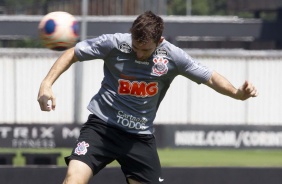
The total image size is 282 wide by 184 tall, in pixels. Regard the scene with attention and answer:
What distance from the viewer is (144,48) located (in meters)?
7.32

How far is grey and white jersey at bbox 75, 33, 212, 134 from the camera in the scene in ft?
25.1

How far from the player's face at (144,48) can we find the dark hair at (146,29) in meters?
0.04

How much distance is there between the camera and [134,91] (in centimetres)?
773

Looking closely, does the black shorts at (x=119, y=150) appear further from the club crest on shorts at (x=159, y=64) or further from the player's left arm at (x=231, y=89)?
the player's left arm at (x=231, y=89)

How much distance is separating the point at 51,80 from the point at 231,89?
142cm

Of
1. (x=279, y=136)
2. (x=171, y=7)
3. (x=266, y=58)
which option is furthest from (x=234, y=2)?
(x=171, y=7)

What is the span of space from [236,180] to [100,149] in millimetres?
3736

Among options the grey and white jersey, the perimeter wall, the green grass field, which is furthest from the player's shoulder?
the perimeter wall

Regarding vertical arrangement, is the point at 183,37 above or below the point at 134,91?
below

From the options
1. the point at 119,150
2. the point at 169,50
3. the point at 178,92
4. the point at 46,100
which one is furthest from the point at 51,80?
the point at 178,92

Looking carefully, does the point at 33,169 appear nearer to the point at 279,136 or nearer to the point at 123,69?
the point at 123,69

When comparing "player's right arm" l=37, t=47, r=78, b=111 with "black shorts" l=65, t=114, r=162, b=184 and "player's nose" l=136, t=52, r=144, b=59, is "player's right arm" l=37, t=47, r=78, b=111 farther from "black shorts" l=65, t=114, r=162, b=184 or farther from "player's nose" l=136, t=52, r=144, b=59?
"black shorts" l=65, t=114, r=162, b=184

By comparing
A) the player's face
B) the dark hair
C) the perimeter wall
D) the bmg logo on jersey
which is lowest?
the perimeter wall

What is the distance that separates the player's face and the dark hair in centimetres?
4
